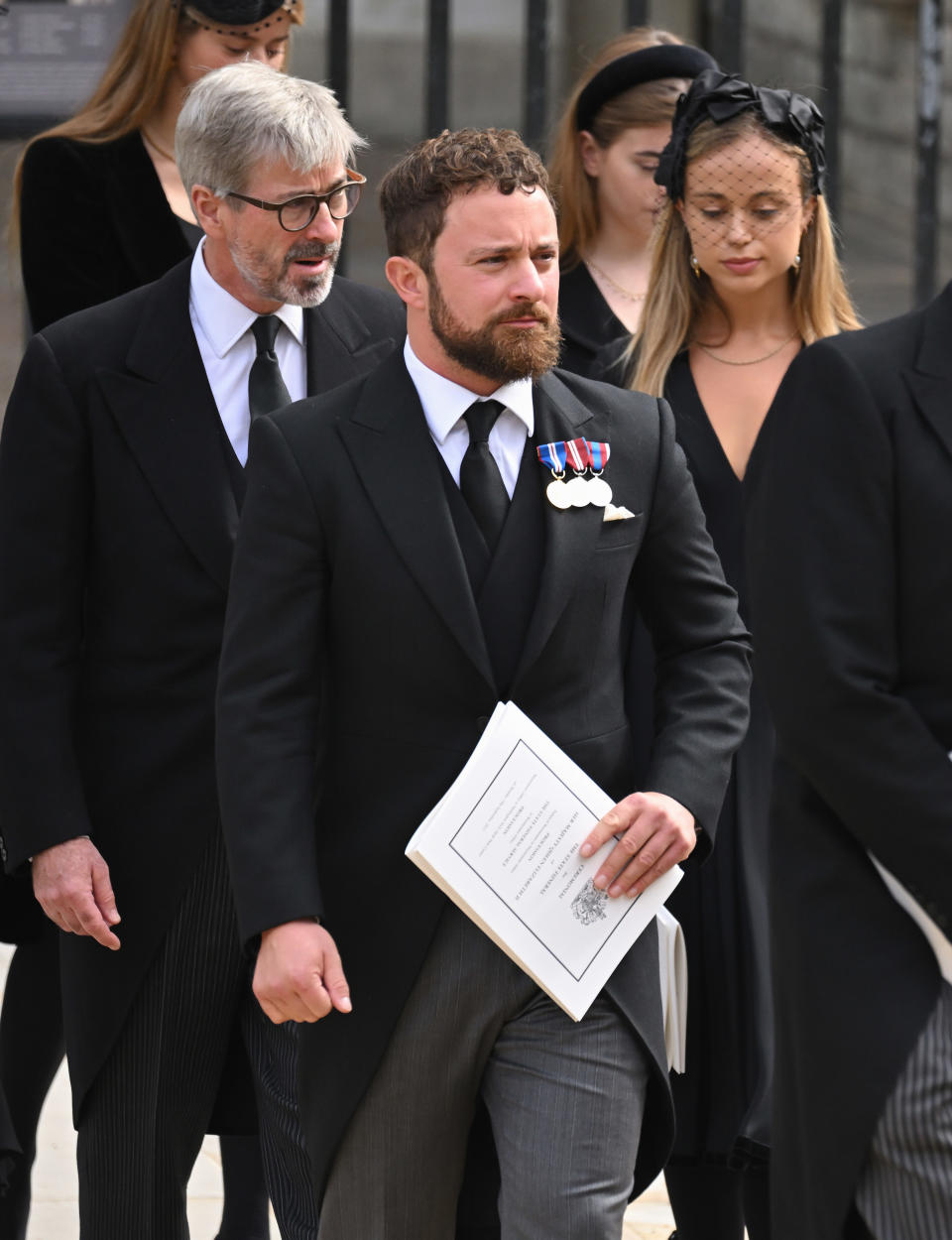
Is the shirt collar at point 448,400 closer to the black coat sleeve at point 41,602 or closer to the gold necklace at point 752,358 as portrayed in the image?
the black coat sleeve at point 41,602

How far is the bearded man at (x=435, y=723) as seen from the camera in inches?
107

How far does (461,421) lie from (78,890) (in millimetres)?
914

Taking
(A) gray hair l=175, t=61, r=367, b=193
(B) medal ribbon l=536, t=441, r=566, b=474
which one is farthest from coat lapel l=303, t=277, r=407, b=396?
(B) medal ribbon l=536, t=441, r=566, b=474

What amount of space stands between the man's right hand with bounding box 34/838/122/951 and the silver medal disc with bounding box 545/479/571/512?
3.01ft

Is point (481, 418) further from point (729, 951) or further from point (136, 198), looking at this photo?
point (136, 198)

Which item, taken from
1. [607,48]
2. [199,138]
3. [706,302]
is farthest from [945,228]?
[199,138]

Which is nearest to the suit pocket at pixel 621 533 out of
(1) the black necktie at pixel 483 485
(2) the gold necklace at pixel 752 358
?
(1) the black necktie at pixel 483 485

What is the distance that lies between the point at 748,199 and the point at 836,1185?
1.88 meters

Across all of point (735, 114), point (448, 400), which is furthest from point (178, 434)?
point (735, 114)

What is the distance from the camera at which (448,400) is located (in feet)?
9.41

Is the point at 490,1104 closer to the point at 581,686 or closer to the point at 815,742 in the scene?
the point at 581,686

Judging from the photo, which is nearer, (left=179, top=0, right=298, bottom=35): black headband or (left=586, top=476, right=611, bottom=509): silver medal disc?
(left=586, top=476, right=611, bottom=509): silver medal disc

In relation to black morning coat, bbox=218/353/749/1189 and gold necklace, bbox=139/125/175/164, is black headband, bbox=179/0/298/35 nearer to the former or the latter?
gold necklace, bbox=139/125/175/164

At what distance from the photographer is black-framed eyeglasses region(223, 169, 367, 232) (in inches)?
127
